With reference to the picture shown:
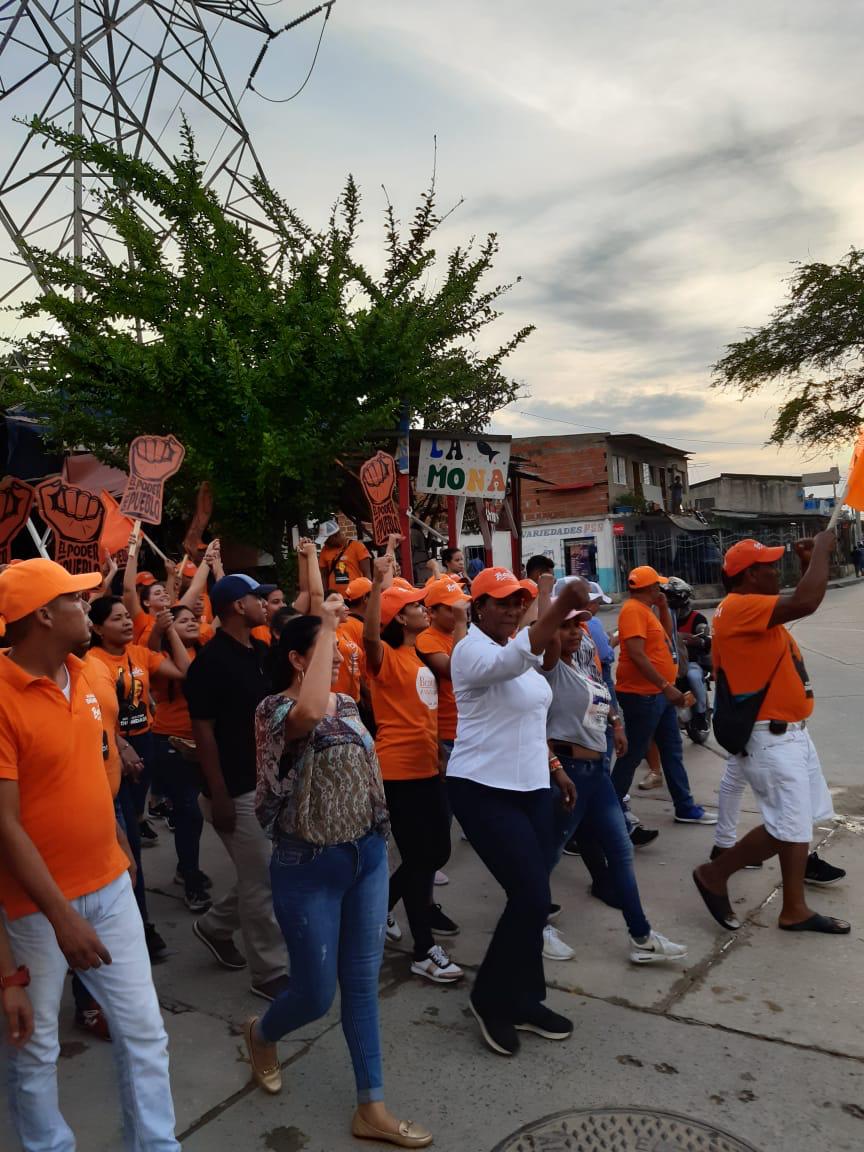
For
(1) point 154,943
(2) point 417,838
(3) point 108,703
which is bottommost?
(1) point 154,943

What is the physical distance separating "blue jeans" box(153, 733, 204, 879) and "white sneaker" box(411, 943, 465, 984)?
1695 millimetres

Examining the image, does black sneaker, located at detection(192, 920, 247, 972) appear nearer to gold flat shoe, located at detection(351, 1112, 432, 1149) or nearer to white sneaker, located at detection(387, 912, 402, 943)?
white sneaker, located at detection(387, 912, 402, 943)

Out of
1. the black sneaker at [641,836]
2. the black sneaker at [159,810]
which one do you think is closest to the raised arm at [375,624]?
the black sneaker at [641,836]

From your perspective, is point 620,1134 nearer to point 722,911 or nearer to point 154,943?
point 722,911

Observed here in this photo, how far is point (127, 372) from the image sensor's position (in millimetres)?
8930

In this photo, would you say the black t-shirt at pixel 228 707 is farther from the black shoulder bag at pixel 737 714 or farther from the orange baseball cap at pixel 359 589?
the black shoulder bag at pixel 737 714

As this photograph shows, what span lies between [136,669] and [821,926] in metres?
3.72

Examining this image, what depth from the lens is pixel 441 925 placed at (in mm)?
4699

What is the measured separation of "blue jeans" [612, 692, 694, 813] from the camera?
5.88 meters

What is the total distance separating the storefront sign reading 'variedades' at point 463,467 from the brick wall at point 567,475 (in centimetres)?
2925

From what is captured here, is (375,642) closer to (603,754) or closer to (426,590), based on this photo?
(426,590)

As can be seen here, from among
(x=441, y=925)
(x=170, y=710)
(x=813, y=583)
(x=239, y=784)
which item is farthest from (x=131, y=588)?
(x=813, y=583)

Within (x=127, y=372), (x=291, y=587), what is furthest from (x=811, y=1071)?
(x=127, y=372)

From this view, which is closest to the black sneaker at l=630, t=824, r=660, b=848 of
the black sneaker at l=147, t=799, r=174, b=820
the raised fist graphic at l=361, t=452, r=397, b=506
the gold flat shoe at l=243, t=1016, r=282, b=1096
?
the gold flat shoe at l=243, t=1016, r=282, b=1096
